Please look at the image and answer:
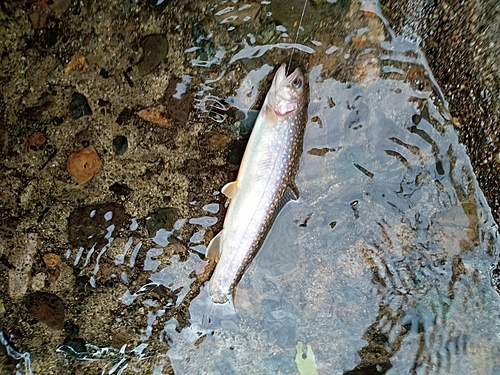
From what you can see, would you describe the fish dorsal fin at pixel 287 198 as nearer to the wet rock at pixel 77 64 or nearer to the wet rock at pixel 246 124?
the wet rock at pixel 246 124

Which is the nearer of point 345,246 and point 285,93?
point 285,93

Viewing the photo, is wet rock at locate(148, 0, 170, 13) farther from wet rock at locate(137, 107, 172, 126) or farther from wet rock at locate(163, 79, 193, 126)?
wet rock at locate(137, 107, 172, 126)

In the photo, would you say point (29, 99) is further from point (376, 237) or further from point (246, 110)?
point (376, 237)

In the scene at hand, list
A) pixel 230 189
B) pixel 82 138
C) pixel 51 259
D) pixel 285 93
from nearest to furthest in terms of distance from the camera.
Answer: pixel 285 93 → pixel 230 189 → pixel 82 138 → pixel 51 259

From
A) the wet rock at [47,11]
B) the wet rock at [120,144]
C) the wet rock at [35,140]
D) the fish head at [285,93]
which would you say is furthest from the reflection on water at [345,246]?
the wet rock at [47,11]

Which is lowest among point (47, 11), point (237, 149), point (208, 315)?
point (208, 315)

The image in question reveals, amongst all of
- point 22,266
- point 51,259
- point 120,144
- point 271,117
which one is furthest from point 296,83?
point 22,266

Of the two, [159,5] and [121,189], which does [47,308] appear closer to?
[121,189]
